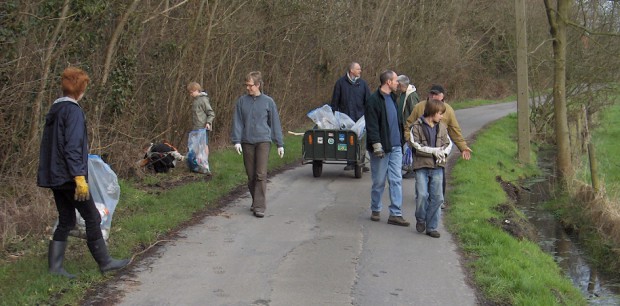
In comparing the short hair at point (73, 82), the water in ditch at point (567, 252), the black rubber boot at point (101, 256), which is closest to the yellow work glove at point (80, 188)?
the black rubber boot at point (101, 256)

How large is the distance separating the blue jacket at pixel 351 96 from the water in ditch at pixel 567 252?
12.2ft

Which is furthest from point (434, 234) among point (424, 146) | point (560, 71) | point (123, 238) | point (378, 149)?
point (560, 71)

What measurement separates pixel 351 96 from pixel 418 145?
4.93 meters

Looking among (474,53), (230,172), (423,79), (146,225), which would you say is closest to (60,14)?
(146,225)

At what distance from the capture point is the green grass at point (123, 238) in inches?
234

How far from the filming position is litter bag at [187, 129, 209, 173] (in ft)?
42.8

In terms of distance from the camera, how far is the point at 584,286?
9.41 m

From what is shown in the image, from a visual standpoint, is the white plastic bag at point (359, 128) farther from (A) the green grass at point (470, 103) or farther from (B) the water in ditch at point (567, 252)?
(A) the green grass at point (470, 103)

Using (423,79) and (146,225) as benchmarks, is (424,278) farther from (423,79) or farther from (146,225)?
(423,79)

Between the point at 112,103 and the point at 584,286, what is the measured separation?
316 inches

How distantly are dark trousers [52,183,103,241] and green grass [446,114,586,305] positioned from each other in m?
3.67

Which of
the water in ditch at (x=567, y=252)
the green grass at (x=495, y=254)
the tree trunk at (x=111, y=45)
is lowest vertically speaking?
the water in ditch at (x=567, y=252)

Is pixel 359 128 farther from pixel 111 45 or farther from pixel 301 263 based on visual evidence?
pixel 301 263

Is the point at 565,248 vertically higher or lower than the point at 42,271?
lower
